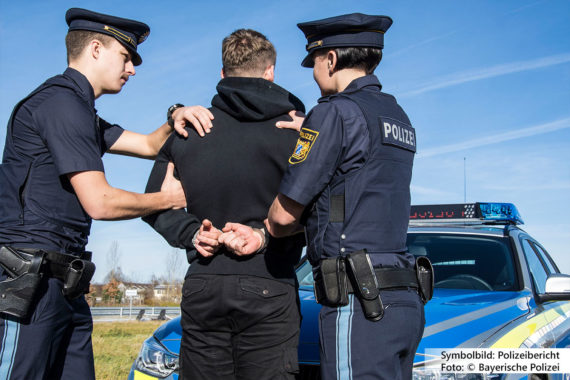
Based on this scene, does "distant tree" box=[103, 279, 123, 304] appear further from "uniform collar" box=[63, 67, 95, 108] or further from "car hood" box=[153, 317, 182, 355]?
"uniform collar" box=[63, 67, 95, 108]

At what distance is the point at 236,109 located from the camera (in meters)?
2.69

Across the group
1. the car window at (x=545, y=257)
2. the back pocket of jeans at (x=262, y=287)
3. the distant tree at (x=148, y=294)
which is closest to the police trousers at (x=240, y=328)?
the back pocket of jeans at (x=262, y=287)

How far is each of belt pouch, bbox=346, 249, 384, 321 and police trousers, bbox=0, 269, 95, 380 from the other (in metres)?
1.36

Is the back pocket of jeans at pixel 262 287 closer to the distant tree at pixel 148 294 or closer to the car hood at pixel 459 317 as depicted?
the car hood at pixel 459 317

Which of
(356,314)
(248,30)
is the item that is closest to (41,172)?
(248,30)

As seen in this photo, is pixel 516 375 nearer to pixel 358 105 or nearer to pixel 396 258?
pixel 396 258

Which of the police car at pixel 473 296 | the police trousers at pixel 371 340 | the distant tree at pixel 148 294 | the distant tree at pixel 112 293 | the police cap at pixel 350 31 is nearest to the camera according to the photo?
the police trousers at pixel 371 340

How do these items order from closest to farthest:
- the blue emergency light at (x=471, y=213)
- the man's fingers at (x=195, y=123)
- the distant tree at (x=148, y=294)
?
the man's fingers at (x=195, y=123), the blue emergency light at (x=471, y=213), the distant tree at (x=148, y=294)

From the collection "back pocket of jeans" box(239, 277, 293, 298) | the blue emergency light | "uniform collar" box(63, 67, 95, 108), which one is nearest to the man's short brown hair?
"uniform collar" box(63, 67, 95, 108)

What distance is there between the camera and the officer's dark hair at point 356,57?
8.57ft

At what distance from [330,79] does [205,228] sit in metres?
0.89

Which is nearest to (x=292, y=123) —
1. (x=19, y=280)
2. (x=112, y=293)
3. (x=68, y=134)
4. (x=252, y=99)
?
(x=252, y=99)

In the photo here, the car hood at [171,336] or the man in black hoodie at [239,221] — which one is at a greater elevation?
the man in black hoodie at [239,221]

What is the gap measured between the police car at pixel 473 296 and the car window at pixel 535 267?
0.04 feet
